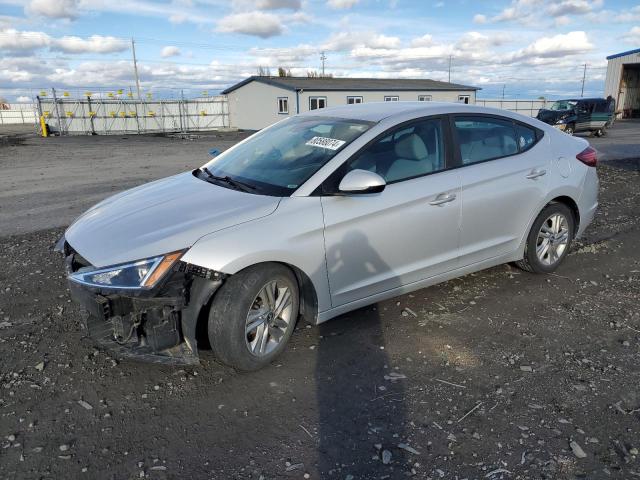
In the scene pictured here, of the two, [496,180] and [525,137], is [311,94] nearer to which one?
[525,137]

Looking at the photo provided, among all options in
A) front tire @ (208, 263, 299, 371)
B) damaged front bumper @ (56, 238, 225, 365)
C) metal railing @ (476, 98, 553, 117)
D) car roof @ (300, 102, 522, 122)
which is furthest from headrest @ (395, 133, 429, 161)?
metal railing @ (476, 98, 553, 117)

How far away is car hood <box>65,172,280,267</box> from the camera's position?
312 cm

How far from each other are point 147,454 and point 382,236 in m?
2.09

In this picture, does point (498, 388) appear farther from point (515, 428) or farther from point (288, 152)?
point (288, 152)

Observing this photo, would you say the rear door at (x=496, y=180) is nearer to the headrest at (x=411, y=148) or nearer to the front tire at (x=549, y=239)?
the front tire at (x=549, y=239)

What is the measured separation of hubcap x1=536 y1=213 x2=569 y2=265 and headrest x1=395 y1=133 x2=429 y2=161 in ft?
5.29

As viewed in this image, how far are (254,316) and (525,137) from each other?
3.15m

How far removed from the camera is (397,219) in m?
3.85

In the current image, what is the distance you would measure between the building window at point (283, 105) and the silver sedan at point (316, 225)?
1278 inches

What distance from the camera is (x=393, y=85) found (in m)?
38.9

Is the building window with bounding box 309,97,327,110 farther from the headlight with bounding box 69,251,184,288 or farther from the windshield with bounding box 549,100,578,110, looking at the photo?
the headlight with bounding box 69,251,184,288

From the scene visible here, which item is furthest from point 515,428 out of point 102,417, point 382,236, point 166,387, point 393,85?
point 393,85

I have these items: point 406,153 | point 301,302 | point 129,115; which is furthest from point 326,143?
point 129,115

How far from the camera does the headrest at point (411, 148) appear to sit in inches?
159
